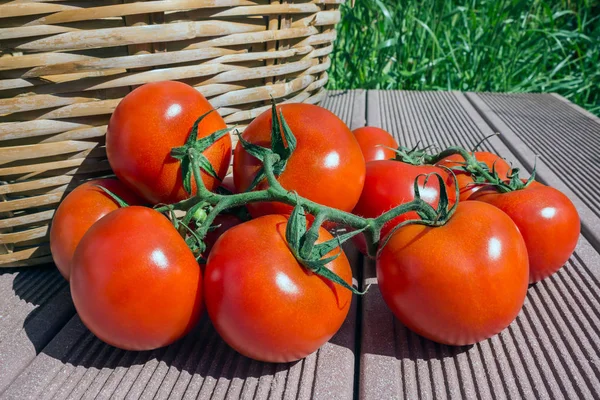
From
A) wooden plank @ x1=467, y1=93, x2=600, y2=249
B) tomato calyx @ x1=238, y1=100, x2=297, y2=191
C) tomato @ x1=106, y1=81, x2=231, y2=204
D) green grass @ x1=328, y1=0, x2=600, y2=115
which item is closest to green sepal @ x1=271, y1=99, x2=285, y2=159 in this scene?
tomato calyx @ x1=238, y1=100, x2=297, y2=191

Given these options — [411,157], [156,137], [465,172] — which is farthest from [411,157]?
[156,137]

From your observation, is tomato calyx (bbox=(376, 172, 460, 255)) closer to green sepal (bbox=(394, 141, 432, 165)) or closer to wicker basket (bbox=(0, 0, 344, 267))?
green sepal (bbox=(394, 141, 432, 165))

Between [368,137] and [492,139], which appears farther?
[492,139]

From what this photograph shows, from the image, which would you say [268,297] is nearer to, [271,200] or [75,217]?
[271,200]

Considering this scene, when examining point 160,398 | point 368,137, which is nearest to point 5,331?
point 160,398

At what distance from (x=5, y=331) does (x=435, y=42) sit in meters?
2.54

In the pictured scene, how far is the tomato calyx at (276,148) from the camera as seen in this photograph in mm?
764

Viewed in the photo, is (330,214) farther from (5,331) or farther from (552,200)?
(5,331)

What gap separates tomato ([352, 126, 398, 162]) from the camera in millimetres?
1108

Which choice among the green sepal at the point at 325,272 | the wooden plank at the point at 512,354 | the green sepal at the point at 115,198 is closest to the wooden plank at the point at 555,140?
the wooden plank at the point at 512,354

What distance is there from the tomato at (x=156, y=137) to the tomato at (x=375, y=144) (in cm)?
38

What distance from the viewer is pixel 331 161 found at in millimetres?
781

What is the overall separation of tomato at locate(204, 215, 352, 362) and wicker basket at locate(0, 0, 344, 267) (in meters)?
0.34

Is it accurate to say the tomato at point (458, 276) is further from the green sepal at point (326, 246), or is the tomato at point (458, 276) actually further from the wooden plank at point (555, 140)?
the wooden plank at point (555, 140)
